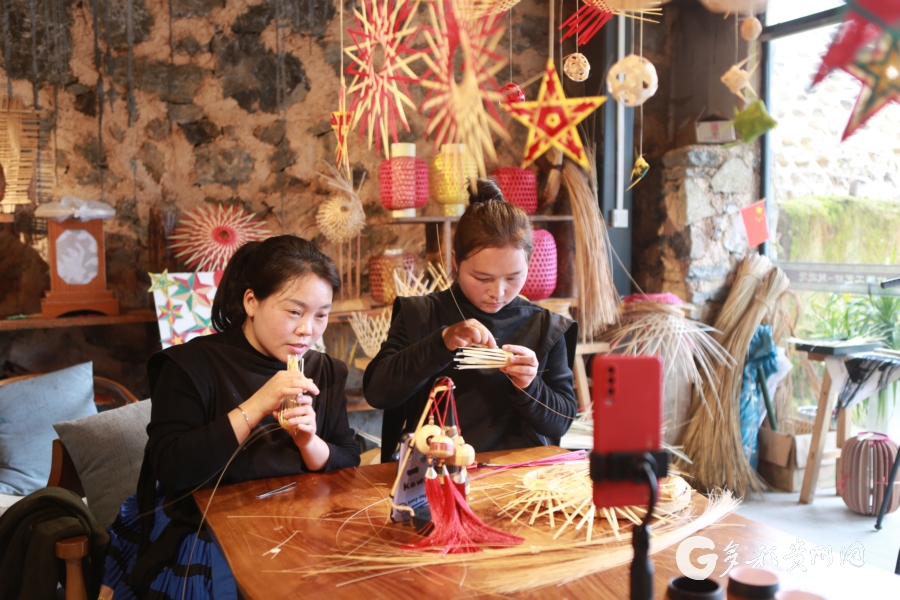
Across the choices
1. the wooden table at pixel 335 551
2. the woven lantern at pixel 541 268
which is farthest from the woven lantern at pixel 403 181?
the wooden table at pixel 335 551

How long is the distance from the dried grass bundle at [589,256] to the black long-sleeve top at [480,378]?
5.33 ft

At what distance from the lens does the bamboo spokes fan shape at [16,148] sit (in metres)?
3.08

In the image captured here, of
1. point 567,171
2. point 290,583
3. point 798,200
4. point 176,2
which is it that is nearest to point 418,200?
point 567,171

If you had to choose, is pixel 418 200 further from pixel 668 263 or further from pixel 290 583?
pixel 290 583

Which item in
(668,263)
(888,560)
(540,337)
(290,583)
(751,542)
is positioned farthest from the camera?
(668,263)

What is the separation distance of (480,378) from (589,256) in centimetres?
185

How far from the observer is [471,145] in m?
1.04

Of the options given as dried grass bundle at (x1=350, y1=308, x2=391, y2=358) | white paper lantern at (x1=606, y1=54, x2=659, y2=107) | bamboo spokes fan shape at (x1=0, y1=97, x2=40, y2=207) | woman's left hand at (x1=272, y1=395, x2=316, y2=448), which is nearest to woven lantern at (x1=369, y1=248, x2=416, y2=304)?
dried grass bundle at (x1=350, y1=308, x2=391, y2=358)

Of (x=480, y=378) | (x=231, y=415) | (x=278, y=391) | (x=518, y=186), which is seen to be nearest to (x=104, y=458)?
(x=231, y=415)

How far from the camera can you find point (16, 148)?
10.2 feet

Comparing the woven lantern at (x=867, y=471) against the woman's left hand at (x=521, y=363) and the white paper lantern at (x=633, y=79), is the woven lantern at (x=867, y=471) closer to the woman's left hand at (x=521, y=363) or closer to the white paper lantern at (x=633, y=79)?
the woman's left hand at (x=521, y=363)

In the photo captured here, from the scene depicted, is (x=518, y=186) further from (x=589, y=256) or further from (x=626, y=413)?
(x=626, y=413)

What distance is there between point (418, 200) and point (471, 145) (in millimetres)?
2229

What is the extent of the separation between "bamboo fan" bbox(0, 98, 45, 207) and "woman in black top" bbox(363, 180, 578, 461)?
82.4 inches
